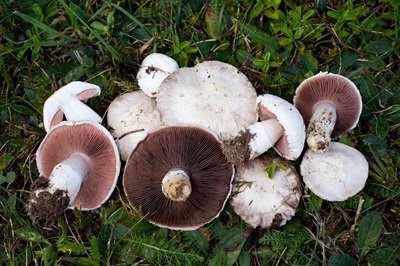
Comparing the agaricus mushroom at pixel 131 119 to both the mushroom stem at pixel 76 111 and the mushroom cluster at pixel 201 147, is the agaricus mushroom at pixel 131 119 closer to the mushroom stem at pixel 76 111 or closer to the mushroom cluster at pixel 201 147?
the mushroom cluster at pixel 201 147

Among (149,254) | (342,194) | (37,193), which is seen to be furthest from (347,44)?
(37,193)

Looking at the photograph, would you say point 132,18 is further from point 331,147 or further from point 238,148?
point 331,147

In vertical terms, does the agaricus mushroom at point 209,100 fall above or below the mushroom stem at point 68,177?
above

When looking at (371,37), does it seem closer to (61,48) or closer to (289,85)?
(289,85)

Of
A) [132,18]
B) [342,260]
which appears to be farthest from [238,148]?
[132,18]

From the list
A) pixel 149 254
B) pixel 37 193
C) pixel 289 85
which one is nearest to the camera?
pixel 37 193

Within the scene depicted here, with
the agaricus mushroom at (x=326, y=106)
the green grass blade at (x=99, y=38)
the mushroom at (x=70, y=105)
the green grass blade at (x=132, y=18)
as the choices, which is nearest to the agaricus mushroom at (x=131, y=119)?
the mushroom at (x=70, y=105)
